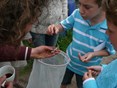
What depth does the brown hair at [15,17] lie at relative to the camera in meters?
1.48

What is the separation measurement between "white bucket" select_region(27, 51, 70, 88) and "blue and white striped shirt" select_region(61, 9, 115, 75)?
12 centimetres

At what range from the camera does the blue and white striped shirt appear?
8.59ft

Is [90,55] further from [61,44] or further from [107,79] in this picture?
[61,44]

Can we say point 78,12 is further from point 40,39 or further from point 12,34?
point 12,34

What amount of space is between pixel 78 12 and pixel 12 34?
1.26 m

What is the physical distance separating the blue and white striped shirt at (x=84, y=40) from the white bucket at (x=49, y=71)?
125mm

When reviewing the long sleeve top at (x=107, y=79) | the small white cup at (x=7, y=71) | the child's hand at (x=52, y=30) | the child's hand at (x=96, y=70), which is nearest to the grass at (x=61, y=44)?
the child's hand at (x=52, y=30)

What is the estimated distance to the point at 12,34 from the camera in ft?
5.16

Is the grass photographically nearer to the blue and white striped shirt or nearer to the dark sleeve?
the blue and white striped shirt

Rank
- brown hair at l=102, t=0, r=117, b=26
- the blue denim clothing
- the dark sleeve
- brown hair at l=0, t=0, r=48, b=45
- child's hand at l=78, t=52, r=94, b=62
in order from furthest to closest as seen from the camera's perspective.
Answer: the blue denim clothing, child's hand at l=78, t=52, r=94, b=62, the dark sleeve, brown hair at l=102, t=0, r=117, b=26, brown hair at l=0, t=0, r=48, b=45

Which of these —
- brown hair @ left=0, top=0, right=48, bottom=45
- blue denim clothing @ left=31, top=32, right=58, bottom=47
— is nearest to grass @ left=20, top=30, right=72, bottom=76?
blue denim clothing @ left=31, top=32, right=58, bottom=47

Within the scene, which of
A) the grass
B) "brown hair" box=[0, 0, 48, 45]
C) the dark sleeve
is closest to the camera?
"brown hair" box=[0, 0, 48, 45]

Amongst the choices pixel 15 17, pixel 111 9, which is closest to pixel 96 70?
pixel 111 9

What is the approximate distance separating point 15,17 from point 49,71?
1.14 m
